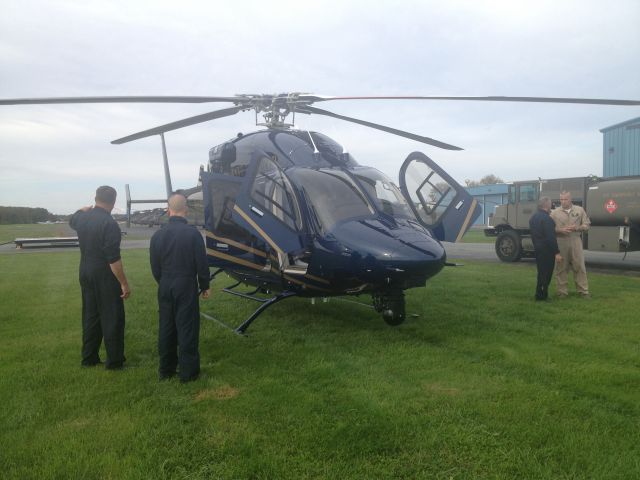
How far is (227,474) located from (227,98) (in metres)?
5.61

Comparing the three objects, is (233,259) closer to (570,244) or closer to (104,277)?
(104,277)

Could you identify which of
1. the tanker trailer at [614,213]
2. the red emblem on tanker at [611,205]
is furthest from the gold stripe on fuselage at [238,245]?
the red emblem on tanker at [611,205]

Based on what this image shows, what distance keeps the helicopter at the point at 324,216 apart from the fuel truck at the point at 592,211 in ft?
23.2

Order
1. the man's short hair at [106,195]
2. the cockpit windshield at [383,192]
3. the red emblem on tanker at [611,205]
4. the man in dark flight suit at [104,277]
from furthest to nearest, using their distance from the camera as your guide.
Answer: the red emblem on tanker at [611,205], the cockpit windshield at [383,192], the man's short hair at [106,195], the man in dark flight suit at [104,277]

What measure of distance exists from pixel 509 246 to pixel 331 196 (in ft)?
33.6

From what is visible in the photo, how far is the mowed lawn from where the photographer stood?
2.92 metres

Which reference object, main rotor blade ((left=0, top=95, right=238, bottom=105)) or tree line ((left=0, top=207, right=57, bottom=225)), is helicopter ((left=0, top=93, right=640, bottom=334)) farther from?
tree line ((left=0, top=207, right=57, bottom=225))

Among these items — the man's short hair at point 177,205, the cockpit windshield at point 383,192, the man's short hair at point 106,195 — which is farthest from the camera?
the cockpit windshield at point 383,192

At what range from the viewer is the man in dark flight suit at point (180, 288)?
4.23 meters

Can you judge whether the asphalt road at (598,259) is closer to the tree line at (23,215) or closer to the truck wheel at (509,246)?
the truck wheel at (509,246)

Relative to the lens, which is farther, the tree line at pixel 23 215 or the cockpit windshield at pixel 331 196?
the tree line at pixel 23 215

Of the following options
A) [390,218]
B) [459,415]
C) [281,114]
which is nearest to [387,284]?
[390,218]

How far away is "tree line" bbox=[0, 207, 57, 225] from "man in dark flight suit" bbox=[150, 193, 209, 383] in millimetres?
66358

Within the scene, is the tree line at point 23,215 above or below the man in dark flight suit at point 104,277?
above
